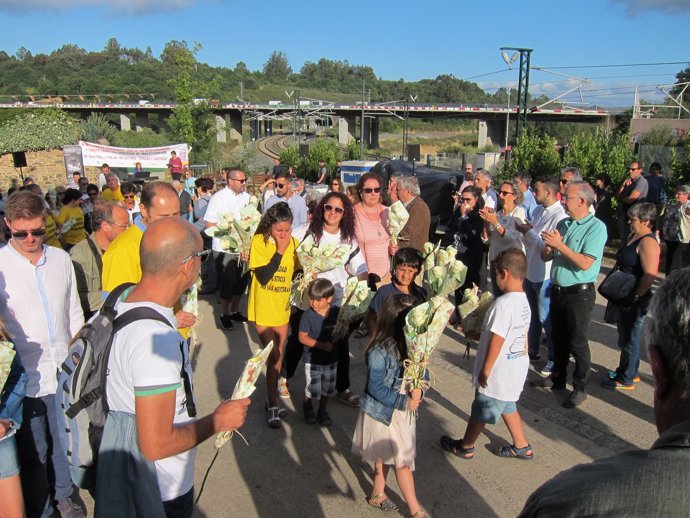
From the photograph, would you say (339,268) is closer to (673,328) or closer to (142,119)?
(673,328)

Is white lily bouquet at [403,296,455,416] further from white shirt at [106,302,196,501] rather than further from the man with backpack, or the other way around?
the man with backpack

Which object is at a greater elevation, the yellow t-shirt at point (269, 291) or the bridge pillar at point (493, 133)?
the bridge pillar at point (493, 133)

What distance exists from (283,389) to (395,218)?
2.15 m

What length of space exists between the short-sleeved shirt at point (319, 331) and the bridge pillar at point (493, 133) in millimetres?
72535

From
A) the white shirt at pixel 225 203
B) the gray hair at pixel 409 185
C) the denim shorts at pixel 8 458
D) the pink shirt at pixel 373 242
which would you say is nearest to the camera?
the denim shorts at pixel 8 458

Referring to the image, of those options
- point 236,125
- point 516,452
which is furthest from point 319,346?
point 236,125

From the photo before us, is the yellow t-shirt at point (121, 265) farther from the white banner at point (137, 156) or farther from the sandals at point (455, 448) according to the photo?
the white banner at point (137, 156)

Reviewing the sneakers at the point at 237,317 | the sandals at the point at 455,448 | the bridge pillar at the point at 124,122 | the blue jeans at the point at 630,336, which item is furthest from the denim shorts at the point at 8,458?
the bridge pillar at the point at 124,122

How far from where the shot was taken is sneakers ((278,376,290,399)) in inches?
214

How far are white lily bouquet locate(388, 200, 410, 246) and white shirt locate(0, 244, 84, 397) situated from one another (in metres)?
3.22

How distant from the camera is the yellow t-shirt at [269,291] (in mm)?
4832

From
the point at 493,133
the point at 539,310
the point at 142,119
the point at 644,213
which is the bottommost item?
the point at 539,310

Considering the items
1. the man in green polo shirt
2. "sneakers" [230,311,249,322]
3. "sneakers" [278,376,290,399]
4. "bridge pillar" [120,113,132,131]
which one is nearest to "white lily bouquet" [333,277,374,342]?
"sneakers" [278,376,290,399]

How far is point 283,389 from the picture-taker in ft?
17.9
